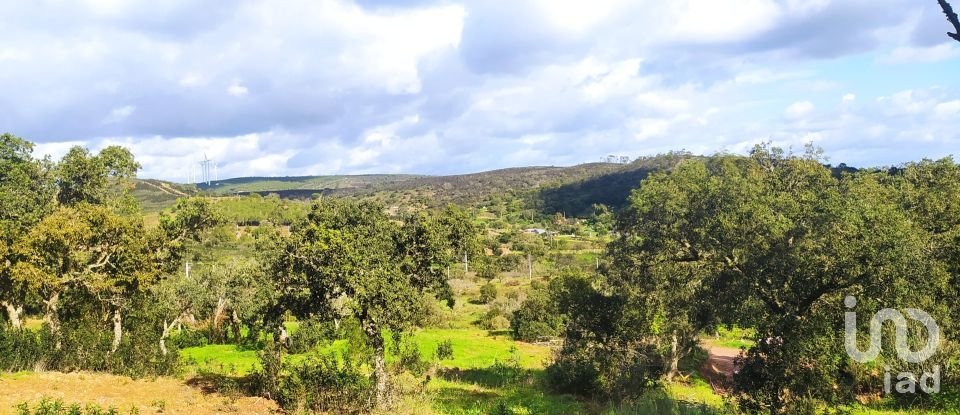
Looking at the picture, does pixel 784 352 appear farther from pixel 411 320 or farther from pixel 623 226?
pixel 411 320

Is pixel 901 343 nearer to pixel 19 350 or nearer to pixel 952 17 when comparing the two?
pixel 952 17

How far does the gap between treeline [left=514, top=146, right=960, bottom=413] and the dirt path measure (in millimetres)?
6809

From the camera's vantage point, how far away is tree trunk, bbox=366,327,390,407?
18781 millimetres

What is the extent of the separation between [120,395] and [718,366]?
34.7 metres

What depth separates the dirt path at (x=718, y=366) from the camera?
34125 mm

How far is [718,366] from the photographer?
39.3m

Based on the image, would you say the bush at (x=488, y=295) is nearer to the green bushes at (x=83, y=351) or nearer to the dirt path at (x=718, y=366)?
the dirt path at (x=718, y=366)

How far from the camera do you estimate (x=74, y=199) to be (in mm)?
30188

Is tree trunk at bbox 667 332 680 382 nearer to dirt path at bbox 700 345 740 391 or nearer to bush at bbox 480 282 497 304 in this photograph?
dirt path at bbox 700 345 740 391

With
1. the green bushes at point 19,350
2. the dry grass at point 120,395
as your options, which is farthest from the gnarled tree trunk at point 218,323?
the dry grass at point 120,395

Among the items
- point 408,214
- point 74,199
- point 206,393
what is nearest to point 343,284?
point 408,214

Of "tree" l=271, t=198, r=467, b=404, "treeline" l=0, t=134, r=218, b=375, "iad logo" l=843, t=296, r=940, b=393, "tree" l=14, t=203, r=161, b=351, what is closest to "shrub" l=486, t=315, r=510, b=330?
"treeline" l=0, t=134, r=218, b=375

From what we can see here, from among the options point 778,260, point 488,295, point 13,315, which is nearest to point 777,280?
point 778,260

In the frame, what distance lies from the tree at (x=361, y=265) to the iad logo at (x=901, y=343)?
1300 centimetres
